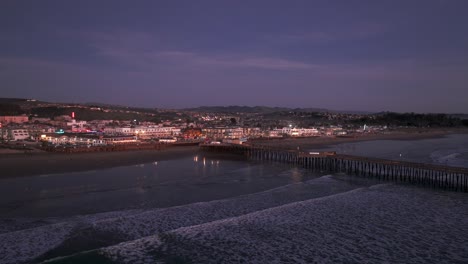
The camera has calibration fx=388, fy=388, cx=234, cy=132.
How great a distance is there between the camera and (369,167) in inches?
1254

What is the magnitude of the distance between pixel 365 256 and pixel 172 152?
35.9 meters

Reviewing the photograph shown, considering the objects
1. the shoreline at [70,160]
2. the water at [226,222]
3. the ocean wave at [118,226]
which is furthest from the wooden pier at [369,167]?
the ocean wave at [118,226]

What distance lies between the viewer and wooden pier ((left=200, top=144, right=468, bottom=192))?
86.0 ft

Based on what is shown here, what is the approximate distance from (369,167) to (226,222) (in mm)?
19289

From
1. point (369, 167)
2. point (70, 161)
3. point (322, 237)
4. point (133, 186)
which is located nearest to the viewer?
point (322, 237)

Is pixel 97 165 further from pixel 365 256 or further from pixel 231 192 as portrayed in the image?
pixel 365 256

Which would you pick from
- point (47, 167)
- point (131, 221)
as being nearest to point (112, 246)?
point (131, 221)

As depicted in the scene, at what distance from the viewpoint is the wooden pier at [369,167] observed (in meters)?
26.2

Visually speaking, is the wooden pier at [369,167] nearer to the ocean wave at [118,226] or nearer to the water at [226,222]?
the water at [226,222]

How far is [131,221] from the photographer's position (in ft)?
52.8

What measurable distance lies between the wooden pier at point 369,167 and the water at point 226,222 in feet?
8.58

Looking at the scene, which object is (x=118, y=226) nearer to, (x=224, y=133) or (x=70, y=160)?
(x=70, y=160)

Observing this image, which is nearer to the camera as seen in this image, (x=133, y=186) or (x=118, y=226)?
(x=118, y=226)

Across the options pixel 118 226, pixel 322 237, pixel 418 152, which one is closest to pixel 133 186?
pixel 118 226
